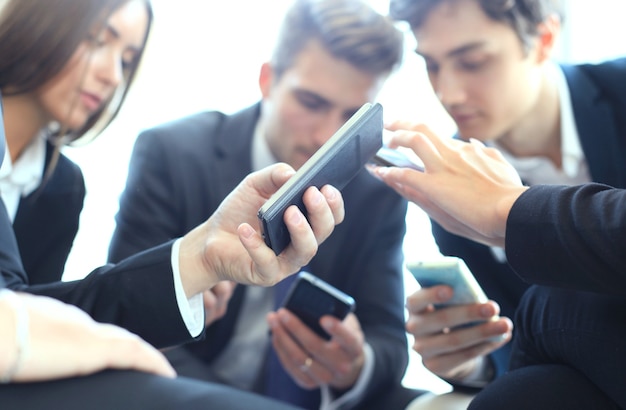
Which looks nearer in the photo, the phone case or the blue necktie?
the phone case

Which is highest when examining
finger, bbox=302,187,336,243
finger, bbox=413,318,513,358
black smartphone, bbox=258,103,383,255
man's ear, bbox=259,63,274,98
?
black smartphone, bbox=258,103,383,255

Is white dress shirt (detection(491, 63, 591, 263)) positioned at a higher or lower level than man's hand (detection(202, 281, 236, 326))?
higher

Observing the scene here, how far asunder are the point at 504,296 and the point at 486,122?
323 millimetres

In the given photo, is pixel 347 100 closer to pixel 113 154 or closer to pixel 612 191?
pixel 113 154

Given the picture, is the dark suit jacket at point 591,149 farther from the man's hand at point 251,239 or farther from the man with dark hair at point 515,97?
the man's hand at point 251,239

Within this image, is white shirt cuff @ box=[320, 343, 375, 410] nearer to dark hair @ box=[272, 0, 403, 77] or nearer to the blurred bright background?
the blurred bright background

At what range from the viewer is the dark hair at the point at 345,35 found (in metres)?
1.49

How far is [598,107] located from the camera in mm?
1287

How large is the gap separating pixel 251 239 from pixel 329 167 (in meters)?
0.10

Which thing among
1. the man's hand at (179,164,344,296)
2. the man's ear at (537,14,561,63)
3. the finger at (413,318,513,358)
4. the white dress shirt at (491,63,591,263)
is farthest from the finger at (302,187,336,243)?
the man's ear at (537,14,561,63)

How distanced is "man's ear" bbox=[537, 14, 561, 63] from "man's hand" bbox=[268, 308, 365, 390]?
65cm

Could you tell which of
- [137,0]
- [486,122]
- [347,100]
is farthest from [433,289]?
[137,0]

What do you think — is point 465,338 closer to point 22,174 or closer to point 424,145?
point 424,145

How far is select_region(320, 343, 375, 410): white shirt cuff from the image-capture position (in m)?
1.31
